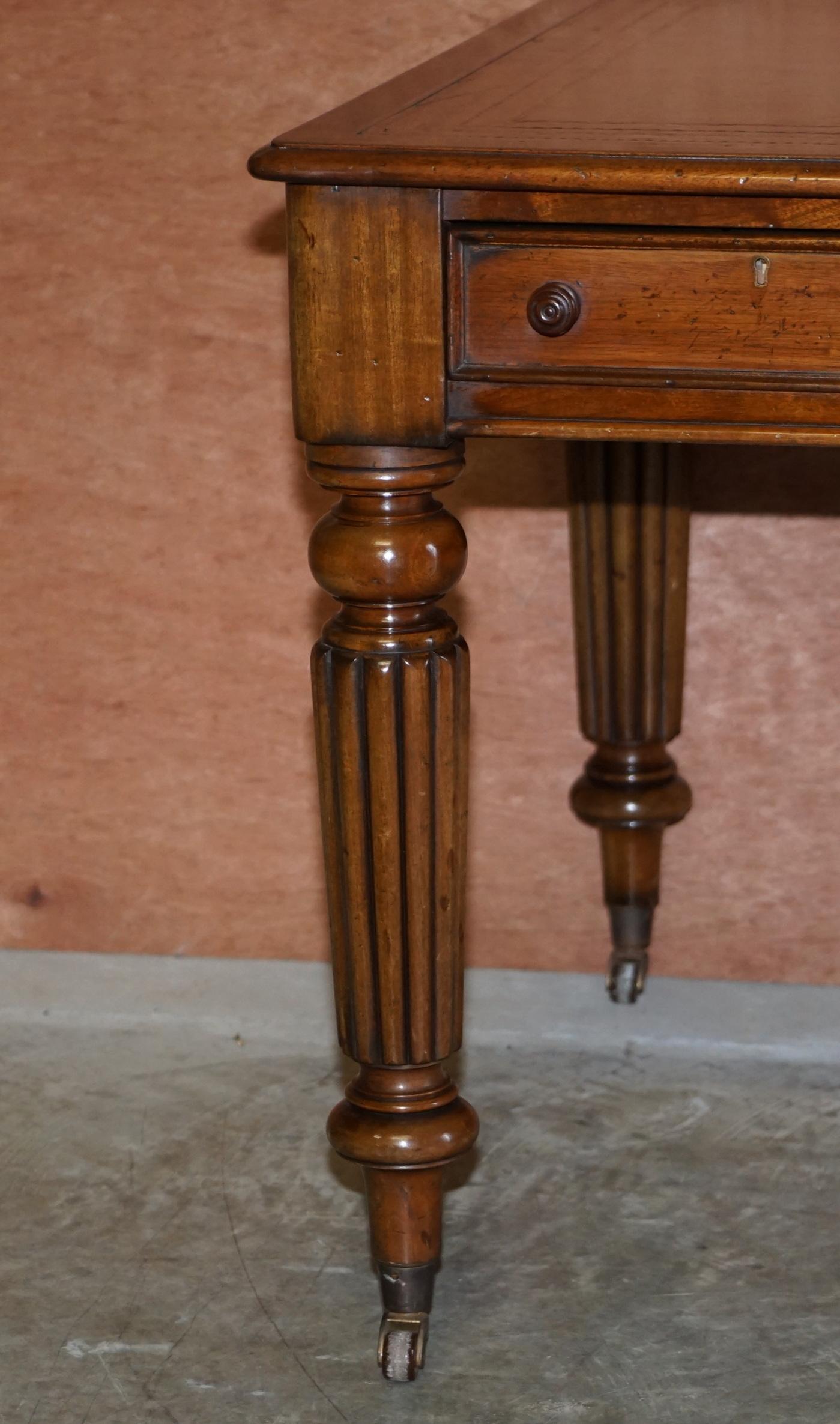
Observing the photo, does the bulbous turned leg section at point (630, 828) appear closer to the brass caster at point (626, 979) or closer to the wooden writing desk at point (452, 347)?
the brass caster at point (626, 979)

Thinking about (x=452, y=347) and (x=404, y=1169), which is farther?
(x=404, y=1169)

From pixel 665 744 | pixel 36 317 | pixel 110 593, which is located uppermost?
pixel 36 317

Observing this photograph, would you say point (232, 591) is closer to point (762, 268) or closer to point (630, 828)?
point (630, 828)

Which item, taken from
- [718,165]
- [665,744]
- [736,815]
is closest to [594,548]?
[665,744]

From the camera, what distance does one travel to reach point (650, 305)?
909 millimetres

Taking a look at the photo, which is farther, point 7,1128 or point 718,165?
point 7,1128

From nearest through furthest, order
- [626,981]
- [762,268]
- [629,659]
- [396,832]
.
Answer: [762,268], [396,832], [629,659], [626,981]

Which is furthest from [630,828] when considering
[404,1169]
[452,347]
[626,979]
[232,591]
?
[452,347]

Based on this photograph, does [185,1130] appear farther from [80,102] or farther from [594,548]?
[80,102]

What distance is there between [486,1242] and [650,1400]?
0.22 m

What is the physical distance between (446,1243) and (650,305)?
2.44ft

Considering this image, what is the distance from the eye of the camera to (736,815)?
1647mm

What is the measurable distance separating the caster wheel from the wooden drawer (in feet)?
2.73

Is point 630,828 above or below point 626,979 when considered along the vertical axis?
above
